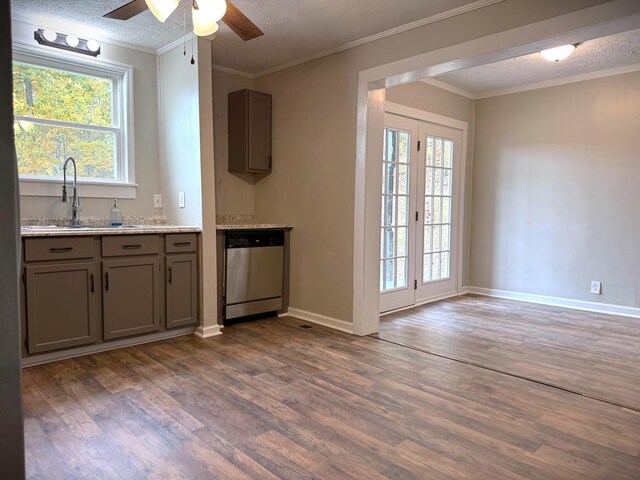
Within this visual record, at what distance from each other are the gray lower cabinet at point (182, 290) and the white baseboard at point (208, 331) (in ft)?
0.28

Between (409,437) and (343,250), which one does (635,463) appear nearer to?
→ (409,437)

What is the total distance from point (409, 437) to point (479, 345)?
168 centimetres

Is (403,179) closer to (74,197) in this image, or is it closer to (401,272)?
(401,272)

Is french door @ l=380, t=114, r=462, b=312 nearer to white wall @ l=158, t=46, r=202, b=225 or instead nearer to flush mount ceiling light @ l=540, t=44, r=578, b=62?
flush mount ceiling light @ l=540, t=44, r=578, b=62

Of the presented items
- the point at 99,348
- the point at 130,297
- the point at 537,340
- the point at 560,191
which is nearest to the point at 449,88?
the point at 560,191

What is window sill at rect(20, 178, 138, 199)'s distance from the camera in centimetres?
335

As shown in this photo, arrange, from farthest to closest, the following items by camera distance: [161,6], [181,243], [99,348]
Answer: [181,243]
[99,348]
[161,6]

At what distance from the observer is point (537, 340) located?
3.65 metres

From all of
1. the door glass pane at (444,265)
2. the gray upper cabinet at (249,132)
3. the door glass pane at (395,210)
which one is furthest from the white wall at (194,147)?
the door glass pane at (444,265)

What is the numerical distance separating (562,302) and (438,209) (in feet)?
5.65

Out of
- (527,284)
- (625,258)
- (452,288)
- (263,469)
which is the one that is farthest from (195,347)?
(625,258)

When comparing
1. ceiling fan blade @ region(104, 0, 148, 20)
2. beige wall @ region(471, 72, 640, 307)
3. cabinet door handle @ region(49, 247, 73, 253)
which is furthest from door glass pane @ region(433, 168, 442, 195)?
cabinet door handle @ region(49, 247, 73, 253)

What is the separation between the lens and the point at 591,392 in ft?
8.59

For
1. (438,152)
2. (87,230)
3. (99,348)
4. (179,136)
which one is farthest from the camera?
(438,152)
